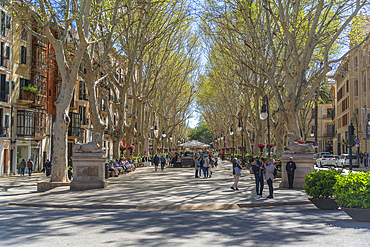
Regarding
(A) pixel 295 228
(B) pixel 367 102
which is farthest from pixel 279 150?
(B) pixel 367 102

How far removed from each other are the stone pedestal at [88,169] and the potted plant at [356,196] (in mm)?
12390

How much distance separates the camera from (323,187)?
12.2m

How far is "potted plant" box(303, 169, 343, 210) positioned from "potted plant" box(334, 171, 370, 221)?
175cm

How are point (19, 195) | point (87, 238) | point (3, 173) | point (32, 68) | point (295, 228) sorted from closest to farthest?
1. point (87, 238)
2. point (295, 228)
3. point (19, 195)
4. point (3, 173)
5. point (32, 68)

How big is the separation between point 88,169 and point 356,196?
13.3m

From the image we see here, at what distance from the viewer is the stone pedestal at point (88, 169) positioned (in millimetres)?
19406

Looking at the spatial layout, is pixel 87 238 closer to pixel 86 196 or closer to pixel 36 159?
pixel 86 196

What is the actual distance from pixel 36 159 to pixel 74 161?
21.2m

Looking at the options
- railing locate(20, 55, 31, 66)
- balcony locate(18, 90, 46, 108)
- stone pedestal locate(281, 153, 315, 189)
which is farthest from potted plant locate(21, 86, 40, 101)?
stone pedestal locate(281, 153, 315, 189)

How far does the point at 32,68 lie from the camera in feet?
122

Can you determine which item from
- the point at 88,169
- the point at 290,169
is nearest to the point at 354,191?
the point at 290,169

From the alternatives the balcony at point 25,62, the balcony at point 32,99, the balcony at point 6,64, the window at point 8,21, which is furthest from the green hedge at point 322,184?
the window at point 8,21

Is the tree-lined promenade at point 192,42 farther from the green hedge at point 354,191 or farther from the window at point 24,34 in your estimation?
the green hedge at point 354,191

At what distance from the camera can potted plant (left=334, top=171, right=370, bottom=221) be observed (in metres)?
9.81
